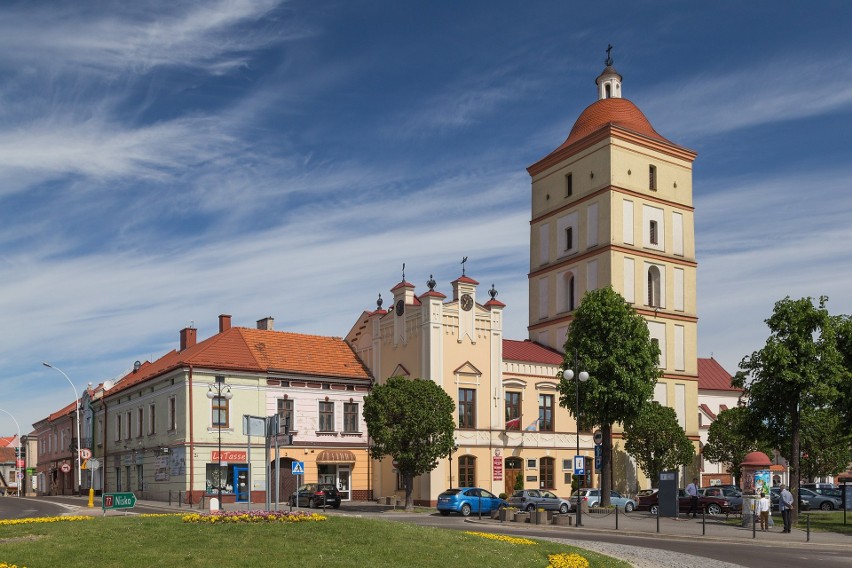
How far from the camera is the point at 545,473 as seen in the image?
56156mm

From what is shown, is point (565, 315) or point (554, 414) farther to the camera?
point (565, 315)

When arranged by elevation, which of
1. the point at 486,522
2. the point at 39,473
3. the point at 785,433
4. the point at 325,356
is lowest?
the point at 39,473

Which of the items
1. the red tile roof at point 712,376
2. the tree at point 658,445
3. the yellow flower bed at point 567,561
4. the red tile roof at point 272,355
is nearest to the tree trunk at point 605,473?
the tree at point 658,445

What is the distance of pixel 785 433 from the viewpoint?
147 feet

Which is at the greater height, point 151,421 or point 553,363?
point 553,363

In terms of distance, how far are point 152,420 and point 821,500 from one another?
4086cm

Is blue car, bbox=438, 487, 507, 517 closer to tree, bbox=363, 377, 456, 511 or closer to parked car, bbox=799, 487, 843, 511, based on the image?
tree, bbox=363, 377, 456, 511

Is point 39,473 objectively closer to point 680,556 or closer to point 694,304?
point 694,304

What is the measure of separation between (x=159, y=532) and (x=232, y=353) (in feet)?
112

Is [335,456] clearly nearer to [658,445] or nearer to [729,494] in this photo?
[658,445]

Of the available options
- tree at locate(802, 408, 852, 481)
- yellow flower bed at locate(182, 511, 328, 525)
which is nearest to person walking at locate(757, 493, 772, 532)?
yellow flower bed at locate(182, 511, 328, 525)

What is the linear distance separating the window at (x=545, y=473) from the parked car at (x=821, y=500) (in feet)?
48.0

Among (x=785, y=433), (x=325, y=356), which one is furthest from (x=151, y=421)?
(x=785, y=433)

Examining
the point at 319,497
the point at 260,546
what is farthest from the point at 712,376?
the point at 260,546
